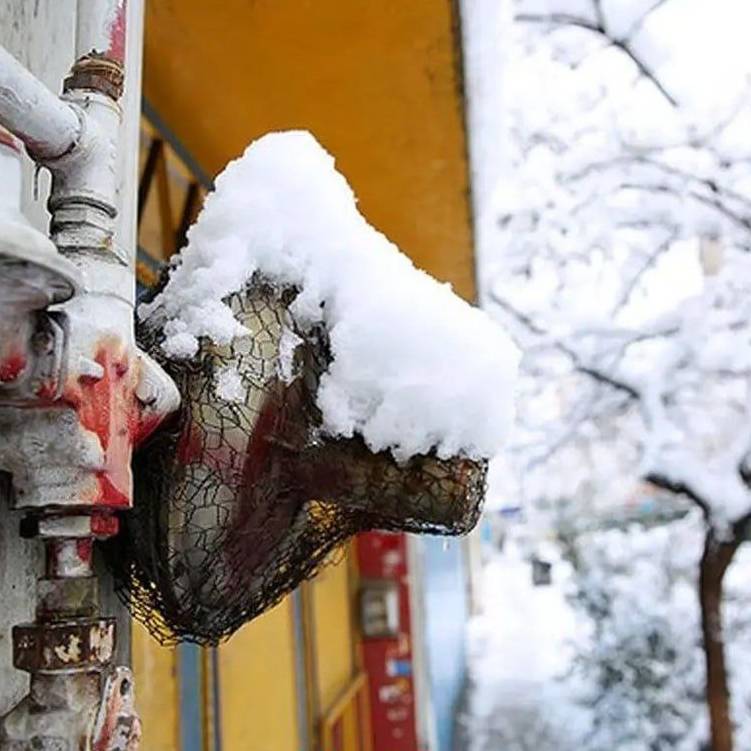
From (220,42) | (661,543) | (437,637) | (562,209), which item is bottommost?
(437,637)

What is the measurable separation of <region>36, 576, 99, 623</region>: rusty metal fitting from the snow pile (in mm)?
248

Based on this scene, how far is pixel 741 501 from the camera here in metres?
5.62

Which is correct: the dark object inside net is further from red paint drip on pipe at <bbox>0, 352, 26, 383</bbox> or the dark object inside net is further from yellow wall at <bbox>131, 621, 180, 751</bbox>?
yellow wall at <bbox>131, 621, 180, 751</bbox>

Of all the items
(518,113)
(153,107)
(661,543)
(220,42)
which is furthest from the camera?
(661,543)

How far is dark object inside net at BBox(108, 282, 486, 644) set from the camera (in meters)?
0.95

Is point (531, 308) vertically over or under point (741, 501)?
over

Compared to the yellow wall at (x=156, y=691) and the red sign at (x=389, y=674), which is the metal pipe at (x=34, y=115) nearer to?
the yellow wall at (x=156, y=691)

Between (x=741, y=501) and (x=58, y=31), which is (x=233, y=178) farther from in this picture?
(x=741, y=501)

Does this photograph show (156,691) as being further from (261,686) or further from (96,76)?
(96,76)

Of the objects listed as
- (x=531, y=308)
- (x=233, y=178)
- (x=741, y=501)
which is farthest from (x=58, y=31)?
(x=531, y=308)

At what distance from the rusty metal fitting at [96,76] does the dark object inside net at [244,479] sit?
0.24 m

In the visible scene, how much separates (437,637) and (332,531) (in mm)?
8020

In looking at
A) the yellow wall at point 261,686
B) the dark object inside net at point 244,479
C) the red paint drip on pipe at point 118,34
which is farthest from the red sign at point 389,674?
the red paint drip on pipe at point 118,34

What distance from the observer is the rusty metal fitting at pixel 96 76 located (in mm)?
844
